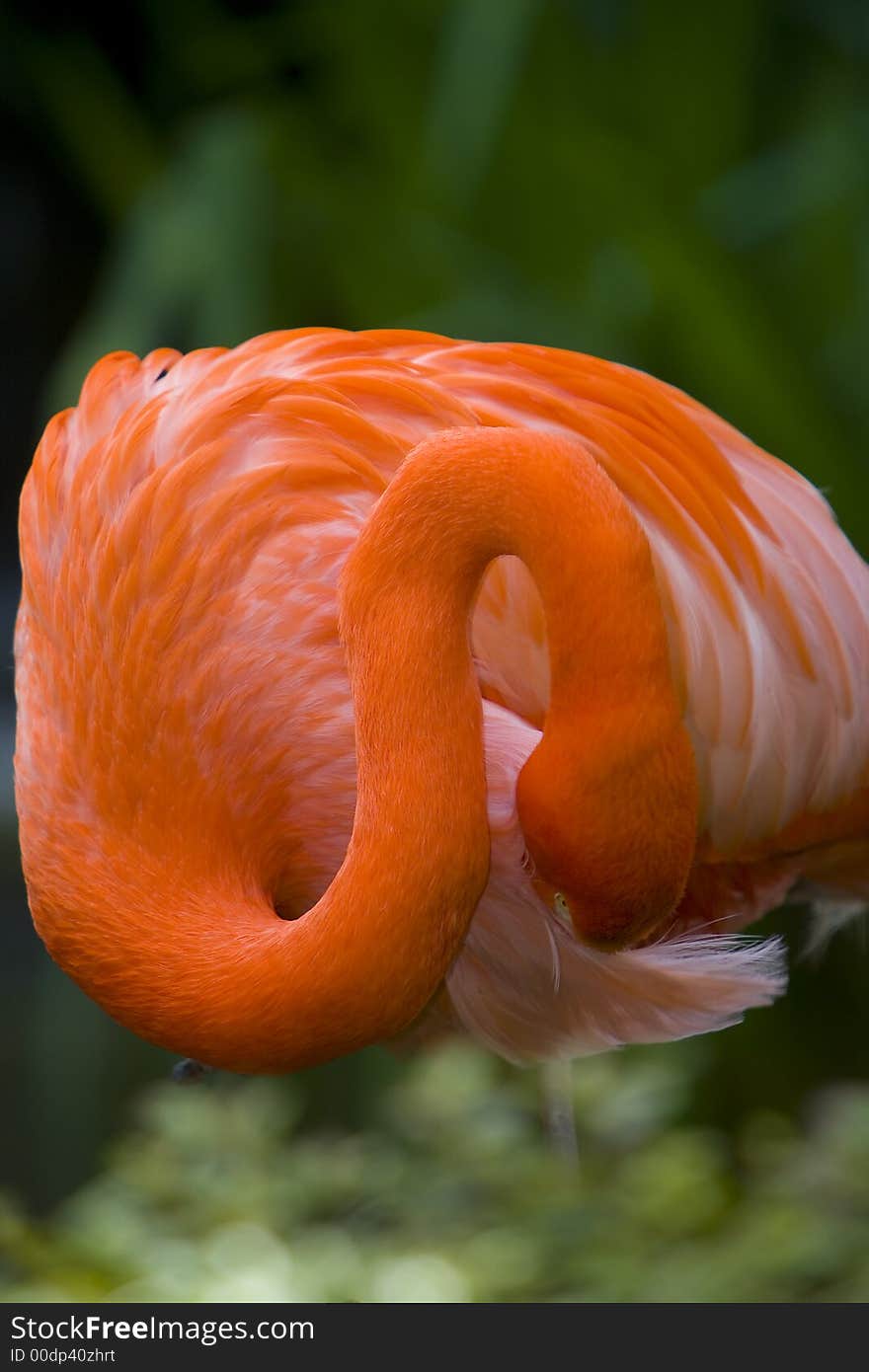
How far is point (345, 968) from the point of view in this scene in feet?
3.48

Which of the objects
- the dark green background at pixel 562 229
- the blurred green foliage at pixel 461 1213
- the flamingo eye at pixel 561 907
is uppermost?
the dark green background at pixel 562 229

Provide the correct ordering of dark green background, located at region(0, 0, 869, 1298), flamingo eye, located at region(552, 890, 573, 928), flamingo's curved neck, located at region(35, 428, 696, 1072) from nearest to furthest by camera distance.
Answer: flamingo's curved neck, located at region(35, 428, 696, 1072) → flamingo eye, located at region(552, 890, 573, 928) → dark green background, located at region(0, 0, 869, 1298)

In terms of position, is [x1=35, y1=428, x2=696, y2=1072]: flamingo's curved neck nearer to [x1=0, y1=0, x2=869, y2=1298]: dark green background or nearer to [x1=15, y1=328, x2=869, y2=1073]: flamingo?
[x1=15, y1=328, x2=869, y2=1073]: flamingo

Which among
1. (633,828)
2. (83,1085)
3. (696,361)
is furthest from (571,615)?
(83,1085)

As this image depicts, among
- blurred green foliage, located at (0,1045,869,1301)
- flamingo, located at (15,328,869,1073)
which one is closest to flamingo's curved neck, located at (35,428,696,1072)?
flamingo, located at (15,328,869,1073)

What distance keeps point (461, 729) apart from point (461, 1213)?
16.1 inches

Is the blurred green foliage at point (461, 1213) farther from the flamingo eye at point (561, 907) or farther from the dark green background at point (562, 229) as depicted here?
the dark green background at point (562, 229)

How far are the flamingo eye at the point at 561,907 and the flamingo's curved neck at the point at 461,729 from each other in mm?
100

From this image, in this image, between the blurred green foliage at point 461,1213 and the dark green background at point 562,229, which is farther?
the dark green background at point 562,229

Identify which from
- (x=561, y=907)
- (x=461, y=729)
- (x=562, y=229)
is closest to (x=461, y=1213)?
(x=561, y=907)

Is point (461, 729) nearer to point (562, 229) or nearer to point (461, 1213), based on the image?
point (461, 1213)

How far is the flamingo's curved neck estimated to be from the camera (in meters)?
1.00

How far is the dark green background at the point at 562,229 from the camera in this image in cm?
213

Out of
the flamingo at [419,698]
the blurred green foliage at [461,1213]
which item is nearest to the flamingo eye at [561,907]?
the flamingo at [419,698]
